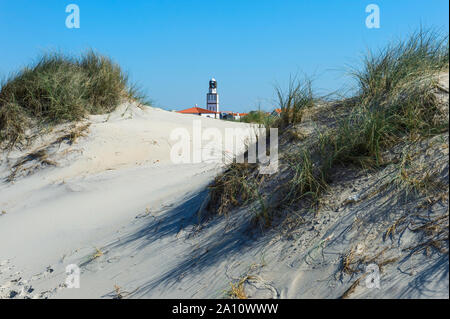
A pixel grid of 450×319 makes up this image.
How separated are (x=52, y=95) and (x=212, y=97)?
46779 millimetres

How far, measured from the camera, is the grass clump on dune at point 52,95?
Answer: 7914 mm

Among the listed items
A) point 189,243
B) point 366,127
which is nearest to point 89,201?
point 189,243

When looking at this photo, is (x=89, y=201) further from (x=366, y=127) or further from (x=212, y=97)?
(x=212, y=97)

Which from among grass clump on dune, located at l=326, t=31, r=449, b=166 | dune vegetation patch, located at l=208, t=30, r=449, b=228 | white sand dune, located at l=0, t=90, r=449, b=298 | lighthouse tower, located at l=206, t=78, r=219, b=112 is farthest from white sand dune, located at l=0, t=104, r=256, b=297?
lighthouse tower, located at l=206, t=78, r=219, b=112

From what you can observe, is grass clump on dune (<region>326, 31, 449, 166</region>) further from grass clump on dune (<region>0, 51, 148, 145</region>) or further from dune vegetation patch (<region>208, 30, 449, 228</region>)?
grass clump on dune (<region>0, 51, 148, 145</region>)

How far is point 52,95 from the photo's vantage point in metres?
7.96

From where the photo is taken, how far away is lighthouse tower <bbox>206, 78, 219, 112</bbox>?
52.7m

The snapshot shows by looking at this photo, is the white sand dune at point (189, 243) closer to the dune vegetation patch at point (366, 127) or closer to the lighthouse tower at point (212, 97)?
the dune vegetation patch at point (366, 127)

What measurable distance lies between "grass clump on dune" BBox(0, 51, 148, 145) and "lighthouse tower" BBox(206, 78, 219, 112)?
43.4 m

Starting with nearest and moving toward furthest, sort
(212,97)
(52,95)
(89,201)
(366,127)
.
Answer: (366,127)
(89,201)
(52,95)
(212,97)

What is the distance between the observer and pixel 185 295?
2.85 metres

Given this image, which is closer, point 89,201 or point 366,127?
point 366,127

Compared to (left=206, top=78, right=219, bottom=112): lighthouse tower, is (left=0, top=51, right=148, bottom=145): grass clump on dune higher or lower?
lower

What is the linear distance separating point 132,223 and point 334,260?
2.29 m
